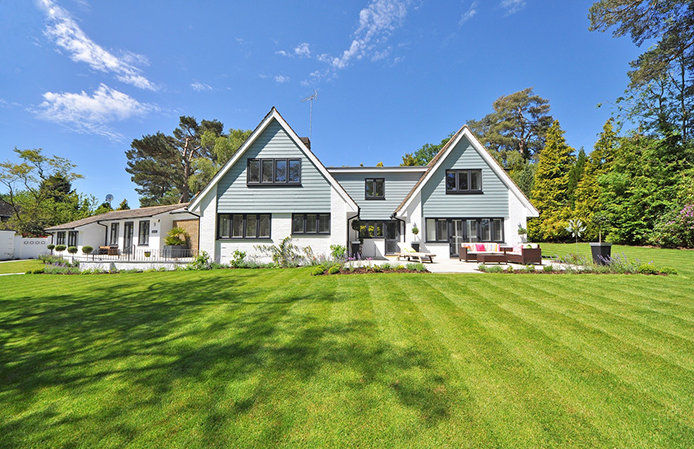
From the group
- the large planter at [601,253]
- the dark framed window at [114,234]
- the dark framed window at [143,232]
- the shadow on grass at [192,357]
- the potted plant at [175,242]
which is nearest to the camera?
the shadow on grass at [192,357]

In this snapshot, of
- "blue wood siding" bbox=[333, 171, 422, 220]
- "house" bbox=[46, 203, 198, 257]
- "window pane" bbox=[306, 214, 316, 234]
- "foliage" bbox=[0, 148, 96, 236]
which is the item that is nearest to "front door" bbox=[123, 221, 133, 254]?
"house" bbox=[46, 203, 198, 257]

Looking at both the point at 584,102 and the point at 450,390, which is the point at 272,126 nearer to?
the point at 450,390

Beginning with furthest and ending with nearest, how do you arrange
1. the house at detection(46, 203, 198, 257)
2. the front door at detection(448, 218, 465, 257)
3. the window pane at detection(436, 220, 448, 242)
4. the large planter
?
the house at detection(46, 203, 198, 257)
the window pane at detection(436, 220, 448, 242)
the front door at detection(448, 218, 465, 257)
the large planter

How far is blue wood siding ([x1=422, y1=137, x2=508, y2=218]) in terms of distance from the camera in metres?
16.9

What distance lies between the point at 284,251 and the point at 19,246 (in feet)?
120

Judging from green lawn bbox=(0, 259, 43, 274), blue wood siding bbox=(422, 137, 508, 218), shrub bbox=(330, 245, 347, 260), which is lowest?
green lawn bbox=(0, 259, 43, 274)

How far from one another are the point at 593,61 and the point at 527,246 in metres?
14.9

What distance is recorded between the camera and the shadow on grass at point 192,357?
2855 mm

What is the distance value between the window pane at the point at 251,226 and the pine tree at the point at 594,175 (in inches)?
1132

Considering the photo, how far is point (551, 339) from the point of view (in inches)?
169

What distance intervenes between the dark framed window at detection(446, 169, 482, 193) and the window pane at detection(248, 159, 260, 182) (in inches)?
496

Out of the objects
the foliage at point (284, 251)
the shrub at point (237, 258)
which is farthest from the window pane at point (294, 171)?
the shrub at point (237, 258)

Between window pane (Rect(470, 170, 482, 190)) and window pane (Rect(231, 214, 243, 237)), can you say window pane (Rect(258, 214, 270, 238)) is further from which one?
window pane (Rect(470, 170, 482, 190))

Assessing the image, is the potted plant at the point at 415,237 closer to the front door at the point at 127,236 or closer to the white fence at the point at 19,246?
the front door at the point at 127,236
